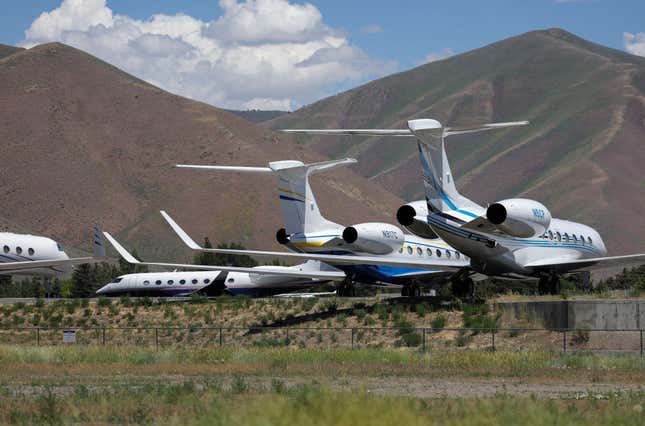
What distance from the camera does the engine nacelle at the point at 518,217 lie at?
3431cm

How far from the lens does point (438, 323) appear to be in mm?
36906

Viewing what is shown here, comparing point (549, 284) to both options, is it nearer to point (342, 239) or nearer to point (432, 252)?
point (432, 252)

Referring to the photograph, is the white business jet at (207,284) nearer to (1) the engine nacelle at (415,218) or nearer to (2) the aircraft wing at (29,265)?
(2) the aircraft wing at (29,265)

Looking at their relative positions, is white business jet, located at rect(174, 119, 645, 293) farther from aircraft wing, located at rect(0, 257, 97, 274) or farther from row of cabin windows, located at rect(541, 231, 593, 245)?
aircraft wing, located at rect(0, 257, 97, 274)

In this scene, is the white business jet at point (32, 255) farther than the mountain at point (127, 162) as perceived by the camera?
No

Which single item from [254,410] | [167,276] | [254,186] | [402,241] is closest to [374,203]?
[254,186]

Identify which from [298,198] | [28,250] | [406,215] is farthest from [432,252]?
[28,250]

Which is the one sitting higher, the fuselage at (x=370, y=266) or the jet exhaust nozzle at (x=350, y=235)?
the jet exhaust nozzle at (x=350, y=235)

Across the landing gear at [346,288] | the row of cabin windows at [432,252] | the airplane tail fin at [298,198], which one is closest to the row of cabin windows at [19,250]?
the airplane tail fin at [298,198]

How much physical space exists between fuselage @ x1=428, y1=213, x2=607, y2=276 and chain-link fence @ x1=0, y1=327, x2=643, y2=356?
3049 mm

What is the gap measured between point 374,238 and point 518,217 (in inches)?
320

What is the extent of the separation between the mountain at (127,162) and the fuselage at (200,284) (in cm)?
6495

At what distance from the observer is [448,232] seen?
36188 millimetres

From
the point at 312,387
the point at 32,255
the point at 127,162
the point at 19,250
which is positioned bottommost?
the point at 312,387
